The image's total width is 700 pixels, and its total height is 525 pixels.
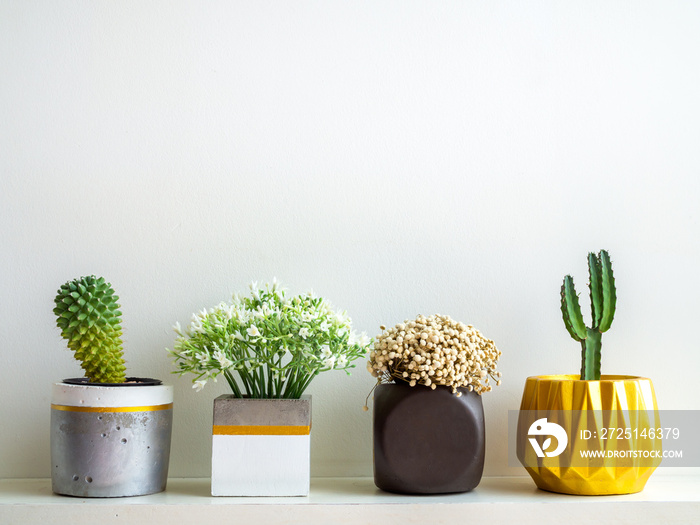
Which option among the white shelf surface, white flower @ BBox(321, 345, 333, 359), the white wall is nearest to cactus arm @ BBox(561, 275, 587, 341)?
Result: the white wall

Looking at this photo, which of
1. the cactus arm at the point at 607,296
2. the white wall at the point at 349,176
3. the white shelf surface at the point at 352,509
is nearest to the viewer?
the white shelf surface at the point at 352,509

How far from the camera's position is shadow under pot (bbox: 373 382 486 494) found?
973mm

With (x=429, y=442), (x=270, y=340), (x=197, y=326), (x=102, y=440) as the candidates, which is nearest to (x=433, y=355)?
(x=429, y=442)

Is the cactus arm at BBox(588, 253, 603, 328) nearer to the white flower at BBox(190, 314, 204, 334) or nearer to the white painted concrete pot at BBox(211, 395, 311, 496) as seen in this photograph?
the white painted concrete pot at BBox(211, 395, 311, 496)

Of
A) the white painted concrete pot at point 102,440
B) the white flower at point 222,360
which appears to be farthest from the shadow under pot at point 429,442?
the white painted concrete pot at point 102,440

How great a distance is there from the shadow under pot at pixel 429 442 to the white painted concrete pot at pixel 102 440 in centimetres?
35

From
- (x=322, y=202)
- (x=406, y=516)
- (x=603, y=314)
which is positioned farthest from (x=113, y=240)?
(x=603, y=314)

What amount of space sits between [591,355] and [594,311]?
0.23 feet

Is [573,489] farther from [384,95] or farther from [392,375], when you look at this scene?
[384,95]

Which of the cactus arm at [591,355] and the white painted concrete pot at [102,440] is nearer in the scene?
the white painted concrete pot at [102,440]

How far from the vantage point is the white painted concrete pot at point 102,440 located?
942 millimetres

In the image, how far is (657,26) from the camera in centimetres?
124

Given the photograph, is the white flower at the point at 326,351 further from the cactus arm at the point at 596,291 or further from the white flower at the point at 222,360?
the cactus arm at the point at 596,291

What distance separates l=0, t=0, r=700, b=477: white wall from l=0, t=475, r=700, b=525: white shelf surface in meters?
0.20
